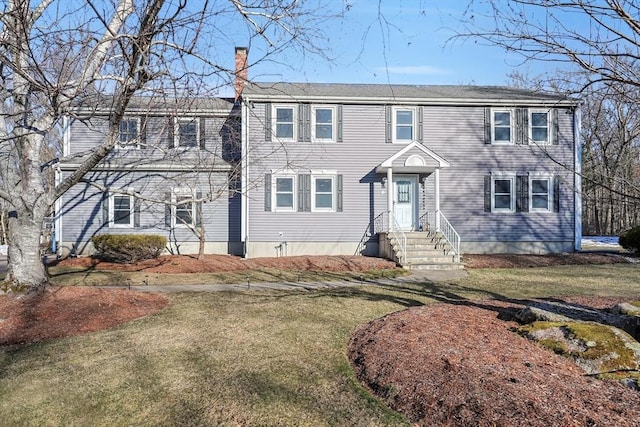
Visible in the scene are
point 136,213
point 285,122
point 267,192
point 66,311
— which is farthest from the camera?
point 136,213

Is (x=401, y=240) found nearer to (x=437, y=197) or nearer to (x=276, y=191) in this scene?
(x=437, y=197)

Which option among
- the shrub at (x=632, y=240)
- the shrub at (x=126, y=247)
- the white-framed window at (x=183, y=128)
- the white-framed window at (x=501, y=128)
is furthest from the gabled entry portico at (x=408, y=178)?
the shrub at (x=126, y=247)

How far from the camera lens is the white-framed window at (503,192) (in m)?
17.4

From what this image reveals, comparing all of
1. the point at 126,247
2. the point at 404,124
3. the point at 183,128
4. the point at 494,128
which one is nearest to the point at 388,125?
the point at 404,124

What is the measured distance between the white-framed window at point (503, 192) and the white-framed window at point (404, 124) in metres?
3.68

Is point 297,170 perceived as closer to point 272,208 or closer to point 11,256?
point 272,208

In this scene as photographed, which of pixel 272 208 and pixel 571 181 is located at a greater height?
pixel 571 181

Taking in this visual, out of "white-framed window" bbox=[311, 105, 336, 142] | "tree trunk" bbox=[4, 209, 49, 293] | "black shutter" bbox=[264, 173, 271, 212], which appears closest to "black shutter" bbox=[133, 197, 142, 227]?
"black shutter" bbox=[264, 173, 271, 212]

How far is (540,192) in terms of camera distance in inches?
695

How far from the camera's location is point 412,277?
12.2 meters

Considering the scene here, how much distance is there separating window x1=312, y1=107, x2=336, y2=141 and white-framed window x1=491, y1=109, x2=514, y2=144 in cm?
631

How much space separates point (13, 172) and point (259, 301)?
17.3 feet

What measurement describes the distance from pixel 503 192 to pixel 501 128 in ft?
8.29

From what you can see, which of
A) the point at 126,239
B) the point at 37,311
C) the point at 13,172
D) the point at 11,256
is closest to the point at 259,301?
the point at 37,311
